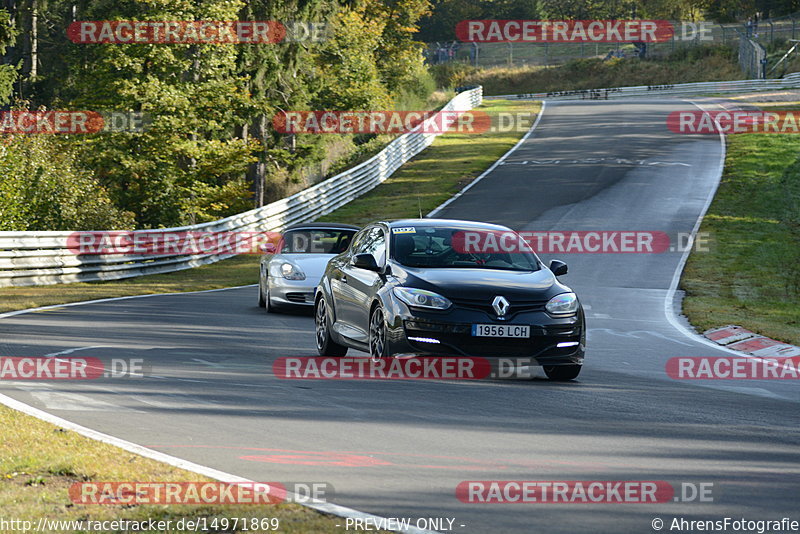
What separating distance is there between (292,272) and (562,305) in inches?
306

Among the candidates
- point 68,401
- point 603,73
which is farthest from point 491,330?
point 603,73

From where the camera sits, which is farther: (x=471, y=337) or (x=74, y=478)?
(x=471, y=337)

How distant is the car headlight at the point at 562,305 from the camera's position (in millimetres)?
10633

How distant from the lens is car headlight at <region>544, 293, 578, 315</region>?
10633 millimetres

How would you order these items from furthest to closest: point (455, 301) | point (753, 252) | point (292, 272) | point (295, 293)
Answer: point (753, 252), point (292, 272), point (295, 293), point (455, 301)

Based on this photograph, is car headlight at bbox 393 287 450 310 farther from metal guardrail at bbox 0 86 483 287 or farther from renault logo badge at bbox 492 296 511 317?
metal guardrail at bbox 0 86 483 287

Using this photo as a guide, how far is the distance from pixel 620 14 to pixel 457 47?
59.5 ft

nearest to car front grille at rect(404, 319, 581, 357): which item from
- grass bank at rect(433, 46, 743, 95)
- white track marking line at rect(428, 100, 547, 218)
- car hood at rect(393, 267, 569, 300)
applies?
car hood at rect(393, 267, 569, 300)

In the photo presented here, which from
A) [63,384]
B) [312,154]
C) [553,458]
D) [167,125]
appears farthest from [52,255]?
[312,154]

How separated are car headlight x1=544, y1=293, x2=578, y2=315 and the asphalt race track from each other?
28.2 inches

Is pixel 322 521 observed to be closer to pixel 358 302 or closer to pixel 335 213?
pixel 358 302

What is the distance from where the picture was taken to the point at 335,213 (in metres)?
38.2

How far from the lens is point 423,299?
1052 centimetres

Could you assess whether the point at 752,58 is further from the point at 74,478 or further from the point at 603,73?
the point at 74,478
